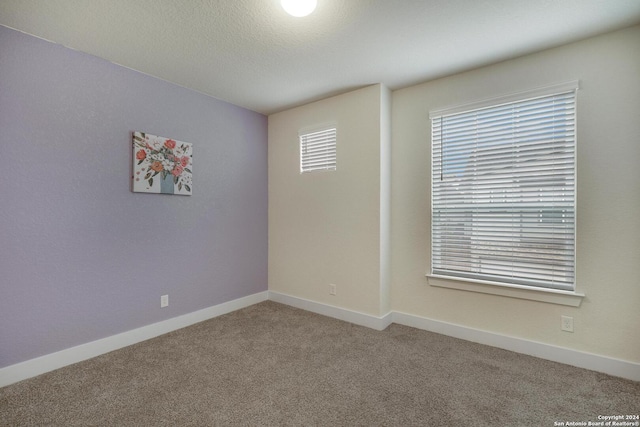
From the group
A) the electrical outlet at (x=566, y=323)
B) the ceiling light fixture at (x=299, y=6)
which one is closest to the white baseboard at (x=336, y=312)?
the electrical outlet at (x=566, y=323)

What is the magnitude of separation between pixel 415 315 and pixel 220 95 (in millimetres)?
3288

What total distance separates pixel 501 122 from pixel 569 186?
0.76 m

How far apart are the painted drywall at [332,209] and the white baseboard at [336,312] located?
6 cm

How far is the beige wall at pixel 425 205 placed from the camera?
7.16ft

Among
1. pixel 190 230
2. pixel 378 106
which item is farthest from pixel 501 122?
pixel 190 230

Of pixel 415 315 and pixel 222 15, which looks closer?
pixel 222 15

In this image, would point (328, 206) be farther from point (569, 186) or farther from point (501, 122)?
point (569, 186)

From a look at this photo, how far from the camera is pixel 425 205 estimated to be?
10.1 feet

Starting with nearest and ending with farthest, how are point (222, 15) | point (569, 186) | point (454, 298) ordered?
point (222, 15)
point (569, 186)
point (454, 298)

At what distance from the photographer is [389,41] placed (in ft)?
7.57

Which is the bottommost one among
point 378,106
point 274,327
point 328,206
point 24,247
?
point 274,327

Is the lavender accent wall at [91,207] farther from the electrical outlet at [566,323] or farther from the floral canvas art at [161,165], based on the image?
the electrical outlet at [566,323]

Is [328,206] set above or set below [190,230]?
above

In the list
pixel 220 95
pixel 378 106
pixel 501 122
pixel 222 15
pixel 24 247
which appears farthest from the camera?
pixel 220 95
